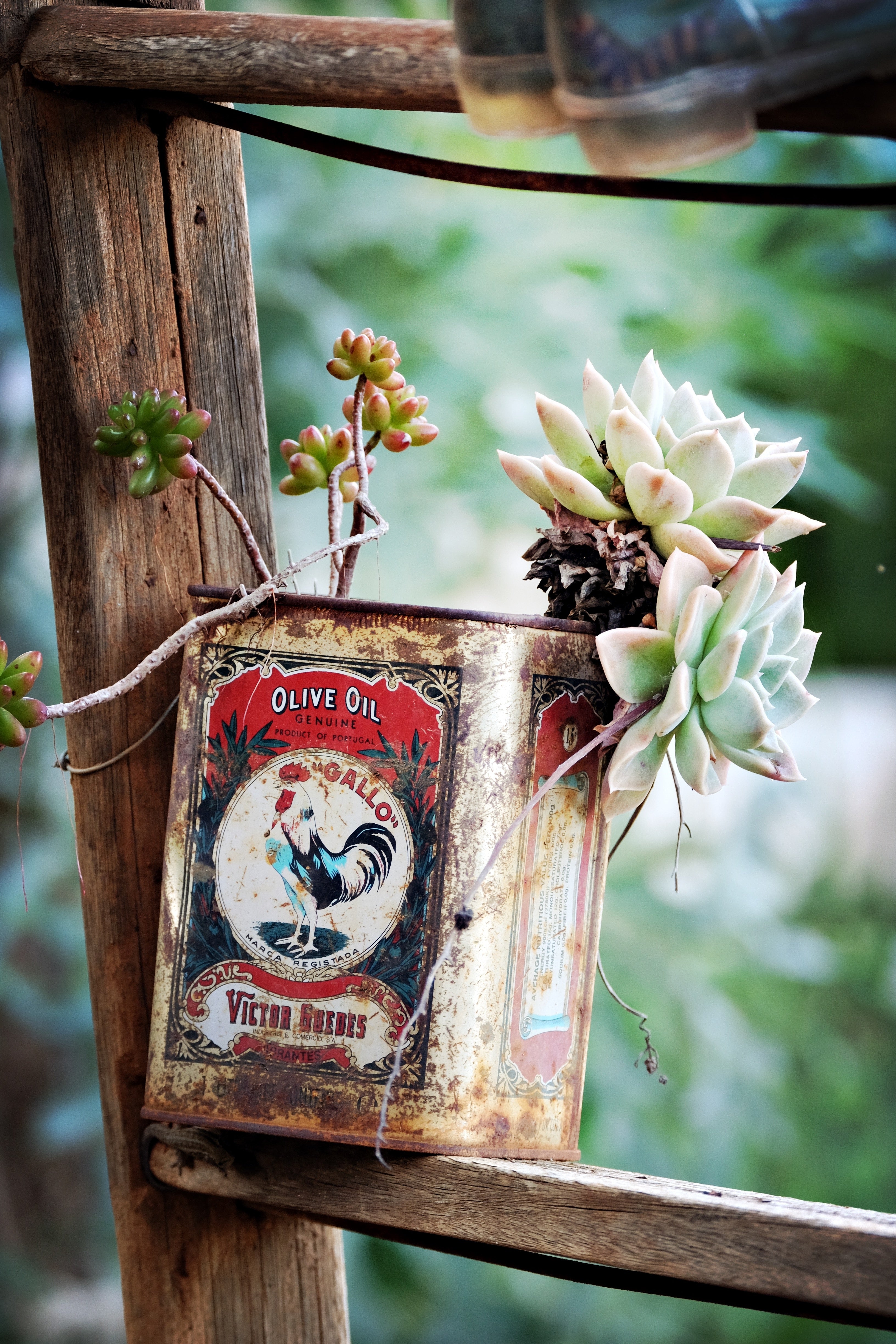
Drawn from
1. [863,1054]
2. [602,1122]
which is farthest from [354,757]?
[863,1054]

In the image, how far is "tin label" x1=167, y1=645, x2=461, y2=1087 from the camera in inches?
20.7

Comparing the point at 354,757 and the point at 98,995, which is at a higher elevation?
the point at 354,757

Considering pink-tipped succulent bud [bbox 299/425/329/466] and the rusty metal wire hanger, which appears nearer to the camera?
the rusty metal wire hanger

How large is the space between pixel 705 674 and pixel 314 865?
227mm

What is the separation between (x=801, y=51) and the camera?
35 centimetres

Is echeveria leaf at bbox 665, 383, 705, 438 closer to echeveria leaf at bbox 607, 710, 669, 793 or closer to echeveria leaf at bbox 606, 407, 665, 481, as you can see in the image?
echeveria leaf at bbox 606, 407, 665, 481

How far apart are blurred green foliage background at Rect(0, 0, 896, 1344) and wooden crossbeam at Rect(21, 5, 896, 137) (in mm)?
716

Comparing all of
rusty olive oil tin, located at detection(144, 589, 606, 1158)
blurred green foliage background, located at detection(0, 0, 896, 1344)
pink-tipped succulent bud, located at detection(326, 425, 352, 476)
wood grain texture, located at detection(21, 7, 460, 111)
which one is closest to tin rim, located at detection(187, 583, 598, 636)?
rusty olive oil tin, located at detection(144, 589, 606, 1158)

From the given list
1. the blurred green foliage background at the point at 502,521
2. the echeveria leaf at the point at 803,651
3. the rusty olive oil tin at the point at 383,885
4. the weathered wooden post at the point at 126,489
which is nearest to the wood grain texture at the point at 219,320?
the weathered wooden post at the point at 126,489

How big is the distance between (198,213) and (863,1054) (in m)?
1.88

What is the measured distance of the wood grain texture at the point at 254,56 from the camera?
455 mm

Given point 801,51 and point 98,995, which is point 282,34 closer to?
point 801,51

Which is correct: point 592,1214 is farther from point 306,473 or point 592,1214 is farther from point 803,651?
point 306,473

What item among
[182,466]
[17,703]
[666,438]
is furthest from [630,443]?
[17,703]
